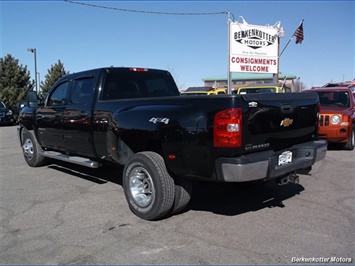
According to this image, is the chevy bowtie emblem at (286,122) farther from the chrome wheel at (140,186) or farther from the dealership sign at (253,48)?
the dealership sign at (253,48)

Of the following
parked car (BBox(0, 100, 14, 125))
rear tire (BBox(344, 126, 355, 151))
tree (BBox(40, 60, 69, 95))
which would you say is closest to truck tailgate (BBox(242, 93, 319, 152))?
rear tire (BBox(344, 126, 355, 151))

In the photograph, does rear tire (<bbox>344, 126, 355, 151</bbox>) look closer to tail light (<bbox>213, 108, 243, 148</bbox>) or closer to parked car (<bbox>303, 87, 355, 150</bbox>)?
parked car (<bbox>303, 87, 355, 150</bbox>)

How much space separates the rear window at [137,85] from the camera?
5.70m

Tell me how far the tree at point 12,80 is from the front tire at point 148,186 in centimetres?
3496

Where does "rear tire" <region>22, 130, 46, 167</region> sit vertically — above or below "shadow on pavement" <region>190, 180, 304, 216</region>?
above

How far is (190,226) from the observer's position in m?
4.20

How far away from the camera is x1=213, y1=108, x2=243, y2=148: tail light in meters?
3.64

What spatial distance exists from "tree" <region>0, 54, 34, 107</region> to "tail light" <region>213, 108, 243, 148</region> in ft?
119

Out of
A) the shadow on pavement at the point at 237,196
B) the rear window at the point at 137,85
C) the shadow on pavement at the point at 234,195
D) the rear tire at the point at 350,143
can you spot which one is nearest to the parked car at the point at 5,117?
the shadow on pavement at the point at 234,195

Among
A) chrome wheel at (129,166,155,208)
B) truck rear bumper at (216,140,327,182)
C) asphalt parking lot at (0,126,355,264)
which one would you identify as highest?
truck rear bumper at (216,140,327,182)

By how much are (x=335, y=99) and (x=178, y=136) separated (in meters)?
7.73

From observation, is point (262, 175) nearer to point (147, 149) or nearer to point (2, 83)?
point (147, 149)

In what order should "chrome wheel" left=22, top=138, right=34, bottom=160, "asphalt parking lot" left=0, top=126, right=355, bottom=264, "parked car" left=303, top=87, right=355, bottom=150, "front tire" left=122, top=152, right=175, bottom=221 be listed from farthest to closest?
"parked car" left=303, top=87, right=355, bottom=150, "chrome wheel" left=22, top=138, right=34, bottom=160, "front tire" left=122, top=152, right=175, bottom=221, "asphalt parking lot" left=0, top=126, right=355, bottom=264

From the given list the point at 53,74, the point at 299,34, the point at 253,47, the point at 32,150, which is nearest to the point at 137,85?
the point at 32,150
